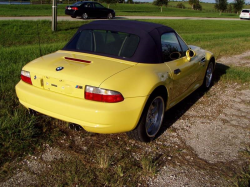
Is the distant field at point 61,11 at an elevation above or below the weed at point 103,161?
above

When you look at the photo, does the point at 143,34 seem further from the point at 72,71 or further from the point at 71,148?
the point at 71,148

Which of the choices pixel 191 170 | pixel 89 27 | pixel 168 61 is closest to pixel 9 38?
pixel 89 27

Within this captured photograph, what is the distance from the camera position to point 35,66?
3.54m

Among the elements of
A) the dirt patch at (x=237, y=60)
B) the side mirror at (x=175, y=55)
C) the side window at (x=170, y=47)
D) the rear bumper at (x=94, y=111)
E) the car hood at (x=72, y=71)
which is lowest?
the dirt patch at (x=237, y=60)

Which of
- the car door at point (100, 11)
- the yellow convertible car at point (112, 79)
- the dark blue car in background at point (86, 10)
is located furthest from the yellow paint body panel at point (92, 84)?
the car door at point (100, 11)

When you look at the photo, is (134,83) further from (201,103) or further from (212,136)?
(201,103)

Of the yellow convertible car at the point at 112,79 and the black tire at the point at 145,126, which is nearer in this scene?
the yellow convertible car at the point at 112,79

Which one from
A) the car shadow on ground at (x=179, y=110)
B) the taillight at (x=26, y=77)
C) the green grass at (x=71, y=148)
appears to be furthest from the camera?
the car shadow on ground at (x=179, y=110)

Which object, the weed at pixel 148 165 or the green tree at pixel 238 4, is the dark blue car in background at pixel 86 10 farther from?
the green tree at pixel 238 4

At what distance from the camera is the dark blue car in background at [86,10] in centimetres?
2194

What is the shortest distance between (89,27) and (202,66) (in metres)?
2.32

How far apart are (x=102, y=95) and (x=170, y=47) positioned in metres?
1.75

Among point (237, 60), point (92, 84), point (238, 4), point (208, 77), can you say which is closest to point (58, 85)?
point (92, 84)

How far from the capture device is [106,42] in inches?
156
